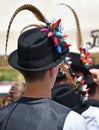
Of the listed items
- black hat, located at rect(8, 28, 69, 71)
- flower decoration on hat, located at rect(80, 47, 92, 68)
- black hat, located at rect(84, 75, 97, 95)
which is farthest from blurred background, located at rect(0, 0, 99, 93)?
Answer: black hat, located at rect(8, 28, 69, 71)

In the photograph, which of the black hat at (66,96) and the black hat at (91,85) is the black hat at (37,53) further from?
the black hat at (91,85)

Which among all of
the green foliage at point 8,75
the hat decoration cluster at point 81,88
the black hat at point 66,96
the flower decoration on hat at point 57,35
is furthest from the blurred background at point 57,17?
the flower decoration on hat at point 57,35

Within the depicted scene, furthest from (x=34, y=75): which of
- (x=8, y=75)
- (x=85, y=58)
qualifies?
(x=8, y=75)

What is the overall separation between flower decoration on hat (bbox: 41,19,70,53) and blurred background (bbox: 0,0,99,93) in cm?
262

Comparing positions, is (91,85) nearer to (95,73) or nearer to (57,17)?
(95,73)

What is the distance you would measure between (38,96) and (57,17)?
11.1 feet

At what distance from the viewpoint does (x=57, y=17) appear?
590 cm

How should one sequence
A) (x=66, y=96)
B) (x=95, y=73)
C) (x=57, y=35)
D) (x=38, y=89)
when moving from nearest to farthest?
1. (x=38, y=89)
2. (x=57, y=35)
3. (x=66, y=96)
4. (x=95, y=73)

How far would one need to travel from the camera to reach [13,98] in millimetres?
3506

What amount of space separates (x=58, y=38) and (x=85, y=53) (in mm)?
1213

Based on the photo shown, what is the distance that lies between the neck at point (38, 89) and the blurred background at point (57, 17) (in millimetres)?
2833

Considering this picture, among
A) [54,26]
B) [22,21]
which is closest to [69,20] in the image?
[22,21]

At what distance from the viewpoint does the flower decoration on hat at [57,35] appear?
8.70 feet

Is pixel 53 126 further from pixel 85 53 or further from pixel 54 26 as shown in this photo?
pixel 85 53
